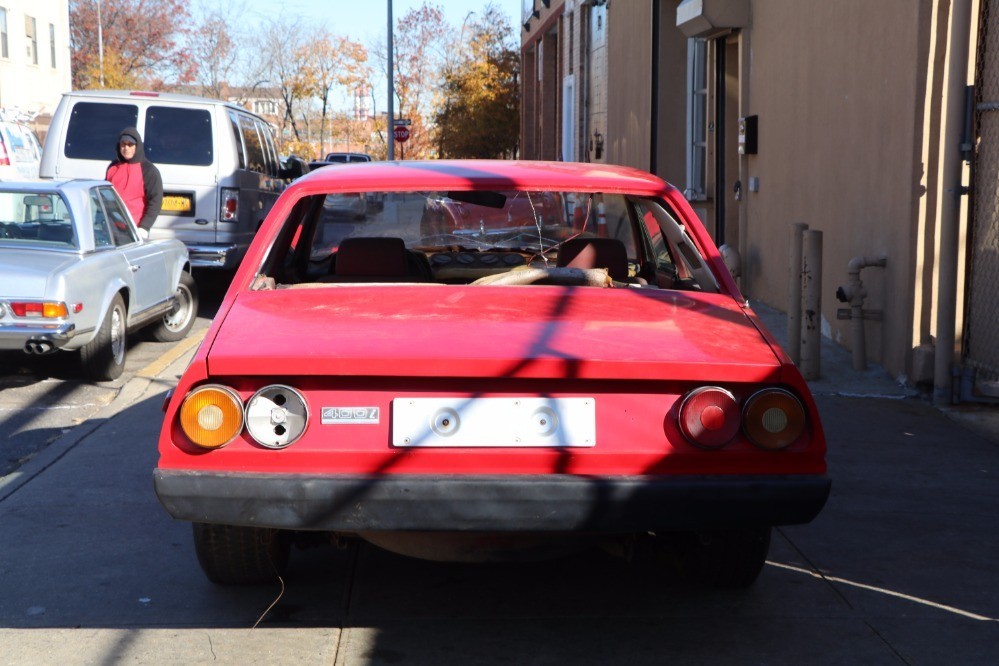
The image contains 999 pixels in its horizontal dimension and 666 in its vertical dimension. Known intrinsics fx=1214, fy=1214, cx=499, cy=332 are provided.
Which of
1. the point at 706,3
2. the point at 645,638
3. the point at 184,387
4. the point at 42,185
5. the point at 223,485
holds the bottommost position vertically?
the point at 645,638

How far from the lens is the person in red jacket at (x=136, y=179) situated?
10852 millimetres

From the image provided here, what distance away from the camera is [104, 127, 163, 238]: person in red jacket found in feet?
35.6

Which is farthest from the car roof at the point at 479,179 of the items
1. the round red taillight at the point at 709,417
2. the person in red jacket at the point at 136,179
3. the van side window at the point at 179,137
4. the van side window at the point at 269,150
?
the van side window at the point at 269,150

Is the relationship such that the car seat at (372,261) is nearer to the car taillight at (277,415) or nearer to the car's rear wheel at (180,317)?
the car taillight at (277,415)

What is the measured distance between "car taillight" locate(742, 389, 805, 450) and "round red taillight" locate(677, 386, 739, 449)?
4 centimetres

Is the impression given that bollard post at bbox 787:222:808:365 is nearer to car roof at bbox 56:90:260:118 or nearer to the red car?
the red car

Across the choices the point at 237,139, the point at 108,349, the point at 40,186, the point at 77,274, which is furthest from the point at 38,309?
the point at 237,139

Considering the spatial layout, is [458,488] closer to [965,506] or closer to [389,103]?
[965,506]

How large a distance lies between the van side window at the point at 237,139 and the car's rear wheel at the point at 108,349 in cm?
417

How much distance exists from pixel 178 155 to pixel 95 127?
0.87 m

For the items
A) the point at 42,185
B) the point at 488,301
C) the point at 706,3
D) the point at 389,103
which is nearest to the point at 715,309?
the point at 488,301

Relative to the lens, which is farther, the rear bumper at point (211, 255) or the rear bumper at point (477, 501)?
the rear bumper at point (211, 255)

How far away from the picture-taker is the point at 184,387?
132 inches

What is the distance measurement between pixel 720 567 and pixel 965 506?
71.4 inches
